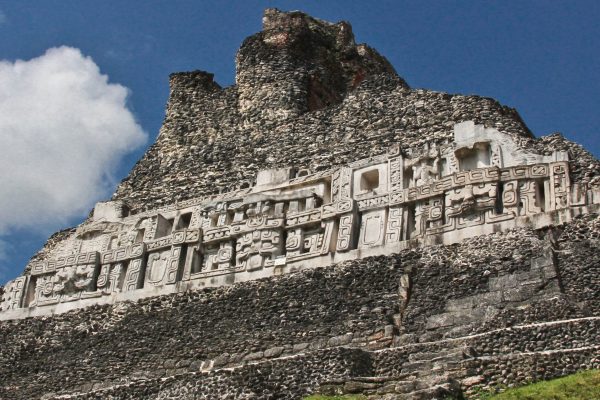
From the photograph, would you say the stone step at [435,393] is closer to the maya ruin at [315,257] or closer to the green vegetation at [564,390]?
the maya ruin at [315,257]

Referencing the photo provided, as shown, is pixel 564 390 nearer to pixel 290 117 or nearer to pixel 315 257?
pixel 315 257

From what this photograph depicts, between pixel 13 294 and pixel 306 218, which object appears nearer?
pixel 306 218

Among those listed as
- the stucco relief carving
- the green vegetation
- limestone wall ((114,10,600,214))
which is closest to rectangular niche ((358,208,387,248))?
the stucco relief carving

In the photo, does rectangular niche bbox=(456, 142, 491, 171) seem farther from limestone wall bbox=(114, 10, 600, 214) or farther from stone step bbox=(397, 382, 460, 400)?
stone step bbox=(397, 382, 460, 400)

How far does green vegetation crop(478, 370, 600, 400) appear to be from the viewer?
12493 millimetres

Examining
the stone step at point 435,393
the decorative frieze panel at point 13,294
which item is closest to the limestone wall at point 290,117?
the decorative frieze panel at point 13,294

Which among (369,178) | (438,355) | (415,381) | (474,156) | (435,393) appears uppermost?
(474,156)

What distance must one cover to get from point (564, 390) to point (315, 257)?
315 inches

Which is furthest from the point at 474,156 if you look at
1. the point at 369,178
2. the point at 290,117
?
the point at 290,117

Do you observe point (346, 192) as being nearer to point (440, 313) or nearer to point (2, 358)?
point (440, 313)

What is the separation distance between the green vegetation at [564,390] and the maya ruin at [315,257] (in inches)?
17.6

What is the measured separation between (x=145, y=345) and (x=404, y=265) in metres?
5.21

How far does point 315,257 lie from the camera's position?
790 inches

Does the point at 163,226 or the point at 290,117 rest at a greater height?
the point at 290,117
